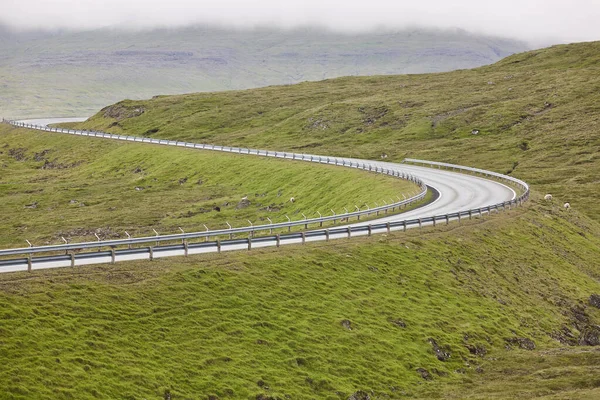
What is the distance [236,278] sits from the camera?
4203cm

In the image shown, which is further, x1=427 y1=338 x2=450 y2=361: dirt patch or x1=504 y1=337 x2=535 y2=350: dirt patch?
x1=504 y1=337 x2=535 y2=350: dirt patch

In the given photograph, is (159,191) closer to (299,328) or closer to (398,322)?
(398,322)

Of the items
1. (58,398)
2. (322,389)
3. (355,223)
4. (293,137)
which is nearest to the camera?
(58,398)

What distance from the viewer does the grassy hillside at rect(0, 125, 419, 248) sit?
9156cm

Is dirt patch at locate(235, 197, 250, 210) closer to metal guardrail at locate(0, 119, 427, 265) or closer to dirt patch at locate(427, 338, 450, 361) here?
metal guardrail at locate(0, 119, 427, 265)

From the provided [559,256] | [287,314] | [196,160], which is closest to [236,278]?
[287,314]

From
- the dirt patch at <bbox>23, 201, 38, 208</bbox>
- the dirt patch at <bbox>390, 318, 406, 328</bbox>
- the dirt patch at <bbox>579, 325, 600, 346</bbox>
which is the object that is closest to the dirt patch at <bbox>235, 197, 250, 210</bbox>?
the dirt patch at <bbox>23, 201, 38, 208</bbox>

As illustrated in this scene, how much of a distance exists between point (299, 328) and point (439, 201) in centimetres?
4419

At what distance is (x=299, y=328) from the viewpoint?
1553 inches

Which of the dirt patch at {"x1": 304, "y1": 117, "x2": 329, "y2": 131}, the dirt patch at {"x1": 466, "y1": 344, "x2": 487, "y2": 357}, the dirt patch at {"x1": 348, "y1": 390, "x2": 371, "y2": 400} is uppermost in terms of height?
the dirt patch at {"x1": 304, "y1": 117, "x2": 329, "y2": 131}

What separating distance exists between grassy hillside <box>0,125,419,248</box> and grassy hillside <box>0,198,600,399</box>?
32.2 metres

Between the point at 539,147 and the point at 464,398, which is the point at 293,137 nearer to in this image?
the point at 539,147

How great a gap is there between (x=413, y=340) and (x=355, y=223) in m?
21.5

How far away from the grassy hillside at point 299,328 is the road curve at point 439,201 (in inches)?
45.2
